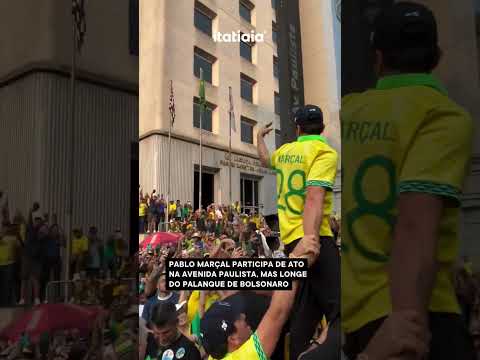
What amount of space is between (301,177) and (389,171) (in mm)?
928

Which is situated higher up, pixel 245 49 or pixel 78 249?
pixel 245 49

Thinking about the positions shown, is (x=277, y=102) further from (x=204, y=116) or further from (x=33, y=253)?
(x=33, y=253)

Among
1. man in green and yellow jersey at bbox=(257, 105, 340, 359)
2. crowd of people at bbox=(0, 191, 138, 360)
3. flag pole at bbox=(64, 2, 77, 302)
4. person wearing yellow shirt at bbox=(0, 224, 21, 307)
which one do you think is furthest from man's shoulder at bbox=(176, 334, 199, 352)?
person wearing yellow shirt at bbox=(0, 224, 21, 307)

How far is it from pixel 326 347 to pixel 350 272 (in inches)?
36.6

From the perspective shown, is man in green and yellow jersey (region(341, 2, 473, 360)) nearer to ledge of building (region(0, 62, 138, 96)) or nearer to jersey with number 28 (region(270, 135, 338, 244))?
jersey with number 28 (region(270, 135, 338, 244))

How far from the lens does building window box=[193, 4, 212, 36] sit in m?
1.89

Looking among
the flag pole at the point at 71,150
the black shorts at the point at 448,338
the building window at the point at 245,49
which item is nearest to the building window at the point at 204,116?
the building window at the point at 245,49

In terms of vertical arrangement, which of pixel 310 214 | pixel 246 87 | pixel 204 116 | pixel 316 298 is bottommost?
pixel 316 298

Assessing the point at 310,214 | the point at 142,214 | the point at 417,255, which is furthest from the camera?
the point at 142,214

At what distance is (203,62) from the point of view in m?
1.93

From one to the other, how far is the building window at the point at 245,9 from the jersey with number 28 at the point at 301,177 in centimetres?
48

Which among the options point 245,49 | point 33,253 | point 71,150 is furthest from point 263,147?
point 33,253

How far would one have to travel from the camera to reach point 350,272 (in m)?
1.02

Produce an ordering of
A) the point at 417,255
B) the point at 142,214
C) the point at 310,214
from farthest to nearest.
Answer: the point at 142,214 < the point at 310,214 < the point at 417,255
